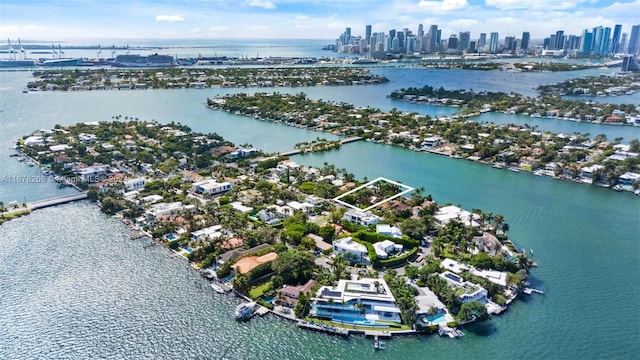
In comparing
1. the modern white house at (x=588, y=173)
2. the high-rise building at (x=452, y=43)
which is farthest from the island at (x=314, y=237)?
the high-rise building at (x=452, y=43)

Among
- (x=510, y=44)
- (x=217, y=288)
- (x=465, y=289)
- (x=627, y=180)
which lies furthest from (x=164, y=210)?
(x=510, y=44)

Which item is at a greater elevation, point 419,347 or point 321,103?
point 321,103

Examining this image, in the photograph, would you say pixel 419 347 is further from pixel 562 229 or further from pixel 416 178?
pixel 416 178

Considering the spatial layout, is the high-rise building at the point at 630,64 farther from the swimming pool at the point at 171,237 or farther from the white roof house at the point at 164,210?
the swimming pool at the point at 171,237

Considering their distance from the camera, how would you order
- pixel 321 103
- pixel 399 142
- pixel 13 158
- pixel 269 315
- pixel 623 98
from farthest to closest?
pixel 623 98 < pixel 321 103 < pixel 399 142 < pixel 13 158 < pixel 269 315

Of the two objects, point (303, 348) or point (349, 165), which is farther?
point (349, 165)

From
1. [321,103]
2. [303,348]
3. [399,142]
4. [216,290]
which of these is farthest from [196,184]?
[321,103]
